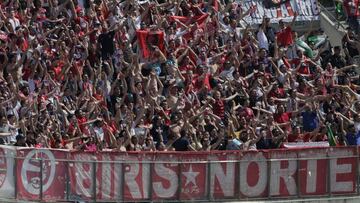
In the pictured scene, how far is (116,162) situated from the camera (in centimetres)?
2934

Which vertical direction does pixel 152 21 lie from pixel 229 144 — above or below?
above

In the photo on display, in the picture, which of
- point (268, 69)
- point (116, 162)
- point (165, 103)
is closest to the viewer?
point (116, 162)

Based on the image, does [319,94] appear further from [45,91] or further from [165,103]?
[45,91]

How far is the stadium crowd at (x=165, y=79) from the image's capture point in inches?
1281

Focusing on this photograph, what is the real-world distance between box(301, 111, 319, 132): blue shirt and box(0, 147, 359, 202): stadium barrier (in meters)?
4.58

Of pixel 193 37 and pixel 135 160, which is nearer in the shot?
pixel 135 160

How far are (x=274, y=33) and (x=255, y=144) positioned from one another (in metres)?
7.29

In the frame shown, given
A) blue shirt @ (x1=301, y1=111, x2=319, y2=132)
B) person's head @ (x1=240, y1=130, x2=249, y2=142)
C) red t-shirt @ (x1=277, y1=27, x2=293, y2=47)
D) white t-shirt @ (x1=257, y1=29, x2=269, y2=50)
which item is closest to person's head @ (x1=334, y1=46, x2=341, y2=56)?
red t-shirt @ (x1=277, y1=27, x2=293, y2=47)

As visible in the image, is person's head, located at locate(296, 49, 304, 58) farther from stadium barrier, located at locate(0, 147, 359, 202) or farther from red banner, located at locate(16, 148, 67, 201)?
red banner, located at locate(16, 148, 67, 201)

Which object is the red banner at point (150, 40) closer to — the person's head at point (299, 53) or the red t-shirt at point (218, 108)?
the red t-shirt at point (218, 108)

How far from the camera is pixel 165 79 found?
3578 cm

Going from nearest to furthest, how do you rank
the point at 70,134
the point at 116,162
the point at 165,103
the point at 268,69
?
the point at 116,162
the point at 70,134
the point at 165,103
the point at 268,69

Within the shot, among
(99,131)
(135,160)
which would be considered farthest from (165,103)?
(135,160)

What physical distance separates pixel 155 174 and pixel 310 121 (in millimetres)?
6439
